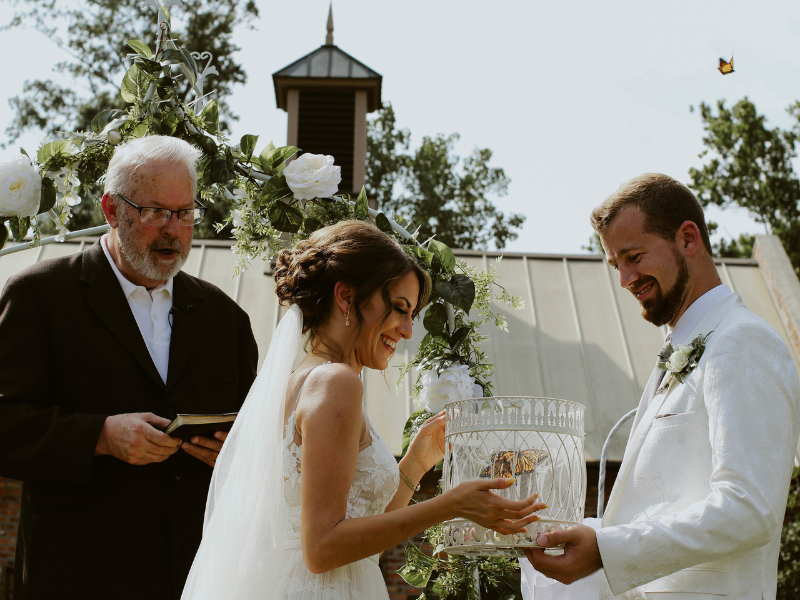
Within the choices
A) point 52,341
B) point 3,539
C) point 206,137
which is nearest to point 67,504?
point 52,341

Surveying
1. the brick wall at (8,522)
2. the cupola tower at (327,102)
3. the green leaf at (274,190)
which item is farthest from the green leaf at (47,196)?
the cupola tower at (327,102)

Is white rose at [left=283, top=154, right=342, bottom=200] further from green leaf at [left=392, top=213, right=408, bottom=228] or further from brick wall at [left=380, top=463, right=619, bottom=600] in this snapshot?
brick wall at [left=380, top=463, right=619, bottom=600]

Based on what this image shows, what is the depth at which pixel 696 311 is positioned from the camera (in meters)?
3.12

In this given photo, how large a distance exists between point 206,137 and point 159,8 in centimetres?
67

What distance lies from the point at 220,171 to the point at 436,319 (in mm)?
1244

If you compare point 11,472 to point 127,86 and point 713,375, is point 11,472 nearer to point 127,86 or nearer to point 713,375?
point 127,86

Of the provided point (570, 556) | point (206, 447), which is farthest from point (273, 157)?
point (570, 556)

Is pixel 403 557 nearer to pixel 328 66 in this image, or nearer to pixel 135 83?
pixel 135 83

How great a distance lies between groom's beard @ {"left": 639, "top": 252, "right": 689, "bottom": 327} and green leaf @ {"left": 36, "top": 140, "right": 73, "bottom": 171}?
2.73 m

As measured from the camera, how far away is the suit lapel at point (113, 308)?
3.29 meters

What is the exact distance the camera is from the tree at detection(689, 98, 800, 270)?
23531mm

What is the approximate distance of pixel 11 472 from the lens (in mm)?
3000

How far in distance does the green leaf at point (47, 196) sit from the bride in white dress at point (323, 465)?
1.46 metres

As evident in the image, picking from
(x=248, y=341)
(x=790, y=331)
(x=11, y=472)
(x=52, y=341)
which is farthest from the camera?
(x=790, y=331)
